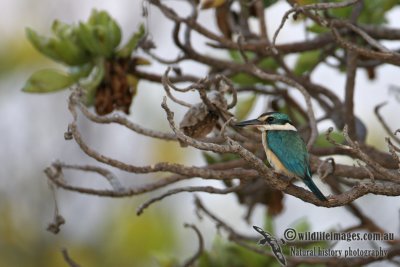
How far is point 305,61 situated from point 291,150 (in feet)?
2.75

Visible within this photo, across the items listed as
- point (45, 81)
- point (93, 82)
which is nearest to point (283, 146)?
point (93, 82)

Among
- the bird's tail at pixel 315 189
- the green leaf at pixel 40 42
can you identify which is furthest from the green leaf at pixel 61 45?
the bird's tail at pixel 315 189

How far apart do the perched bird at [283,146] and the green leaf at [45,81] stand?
2.71 feet

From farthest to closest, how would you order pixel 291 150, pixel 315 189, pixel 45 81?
pixel 45 81, pixel 291 150, pixel 315 189

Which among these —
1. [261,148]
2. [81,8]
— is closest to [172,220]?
[81,8]

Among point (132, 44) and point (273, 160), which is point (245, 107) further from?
point (273, 160)

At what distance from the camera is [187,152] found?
21.1 feet

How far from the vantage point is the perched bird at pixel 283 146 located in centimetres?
322

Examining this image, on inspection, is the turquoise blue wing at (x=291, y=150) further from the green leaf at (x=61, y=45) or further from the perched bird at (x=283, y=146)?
the green leaf at (x=61, y=45)

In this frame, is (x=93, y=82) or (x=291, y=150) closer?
(x=291, y=150)

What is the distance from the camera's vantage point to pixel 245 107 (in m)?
4.04

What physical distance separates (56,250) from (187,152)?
111cm

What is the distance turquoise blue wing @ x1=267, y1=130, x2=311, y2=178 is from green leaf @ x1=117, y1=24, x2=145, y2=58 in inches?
27.4

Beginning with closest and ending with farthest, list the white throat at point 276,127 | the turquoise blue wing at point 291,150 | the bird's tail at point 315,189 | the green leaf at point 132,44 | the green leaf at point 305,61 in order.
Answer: the bird's tail at point 315,189 → the turquoise blue wing at point 291,150 → the white throat at point 276,127 → the green leaf at point 132,44 → the green leaf at point 305,61
